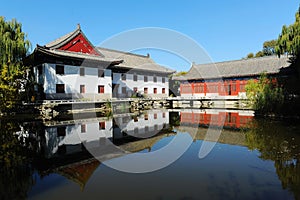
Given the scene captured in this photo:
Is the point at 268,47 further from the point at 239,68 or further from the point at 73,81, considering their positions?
the point at 73,81

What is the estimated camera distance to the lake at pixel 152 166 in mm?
3605

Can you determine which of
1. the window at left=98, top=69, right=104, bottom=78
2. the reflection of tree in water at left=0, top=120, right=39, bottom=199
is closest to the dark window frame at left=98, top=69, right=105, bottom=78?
the window at left=98, top=69, right=104, bottom=78

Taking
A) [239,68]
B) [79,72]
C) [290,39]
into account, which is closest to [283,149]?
→ [290,39]

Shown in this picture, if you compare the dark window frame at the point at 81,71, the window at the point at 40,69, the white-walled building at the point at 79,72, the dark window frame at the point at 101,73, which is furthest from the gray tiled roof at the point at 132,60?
the window at the point at 40,69

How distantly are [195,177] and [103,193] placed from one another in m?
1.85

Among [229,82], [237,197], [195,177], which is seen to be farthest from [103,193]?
[229,82]

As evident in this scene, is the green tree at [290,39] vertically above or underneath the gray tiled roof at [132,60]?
underneath

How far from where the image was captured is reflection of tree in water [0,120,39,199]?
3650mm

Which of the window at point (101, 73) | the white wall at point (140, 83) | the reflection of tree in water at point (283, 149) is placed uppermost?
the window at point (101, 73)

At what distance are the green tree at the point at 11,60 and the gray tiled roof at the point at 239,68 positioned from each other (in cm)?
2142

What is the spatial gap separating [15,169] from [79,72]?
16.5 meters

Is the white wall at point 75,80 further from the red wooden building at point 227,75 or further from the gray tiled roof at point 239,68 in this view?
the gray tiled roof at point 239,68

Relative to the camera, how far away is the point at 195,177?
4.25 metres

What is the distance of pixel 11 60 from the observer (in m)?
15.1
